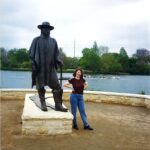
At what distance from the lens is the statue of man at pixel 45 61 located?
838 cm

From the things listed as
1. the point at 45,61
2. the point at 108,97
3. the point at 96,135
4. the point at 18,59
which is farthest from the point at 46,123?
the point at 18,59

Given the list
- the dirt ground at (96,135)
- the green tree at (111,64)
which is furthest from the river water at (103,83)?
the dirt ground at (96,135)

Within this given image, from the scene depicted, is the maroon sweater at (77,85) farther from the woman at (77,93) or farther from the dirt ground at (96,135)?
the dirt ground at (96,135)

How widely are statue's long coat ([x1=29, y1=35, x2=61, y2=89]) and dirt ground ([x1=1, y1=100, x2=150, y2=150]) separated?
1.28 meters

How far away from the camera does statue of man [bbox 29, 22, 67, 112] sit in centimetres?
838

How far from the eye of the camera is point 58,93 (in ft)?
28.1

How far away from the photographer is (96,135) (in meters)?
7.75

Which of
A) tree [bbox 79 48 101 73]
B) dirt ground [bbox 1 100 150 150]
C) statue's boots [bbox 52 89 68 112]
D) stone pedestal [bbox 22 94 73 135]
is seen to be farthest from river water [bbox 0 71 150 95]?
stone pedestal [bbox 22 94 73 135]

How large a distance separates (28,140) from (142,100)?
6.35 m

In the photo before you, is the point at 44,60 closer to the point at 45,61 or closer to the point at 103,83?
the point at 45,61

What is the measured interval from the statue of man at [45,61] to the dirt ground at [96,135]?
102 centimetres

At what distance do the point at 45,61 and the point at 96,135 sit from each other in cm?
219

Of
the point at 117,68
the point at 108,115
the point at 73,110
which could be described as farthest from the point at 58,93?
the point at 117,68

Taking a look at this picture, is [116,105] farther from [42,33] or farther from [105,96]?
[42,33]
